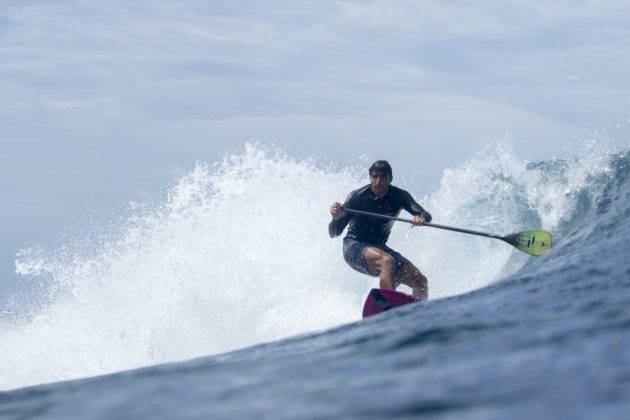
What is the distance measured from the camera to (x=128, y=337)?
44.1 feet

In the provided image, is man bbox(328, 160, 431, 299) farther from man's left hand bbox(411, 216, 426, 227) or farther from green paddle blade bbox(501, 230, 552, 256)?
green paddle blade bbox(501, 230, 552, 256)

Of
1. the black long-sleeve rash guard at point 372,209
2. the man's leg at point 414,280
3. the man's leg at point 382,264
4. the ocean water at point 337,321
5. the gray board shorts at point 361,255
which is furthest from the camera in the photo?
the black long-sleeve rash guard at point 372,209

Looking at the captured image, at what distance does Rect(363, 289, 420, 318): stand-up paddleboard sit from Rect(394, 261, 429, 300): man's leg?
2.13ft

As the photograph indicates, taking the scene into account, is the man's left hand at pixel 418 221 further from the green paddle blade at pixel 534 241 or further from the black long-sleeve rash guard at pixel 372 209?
the green paddle blade at pixel 534 241

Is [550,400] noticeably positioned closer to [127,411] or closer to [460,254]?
[127,411]

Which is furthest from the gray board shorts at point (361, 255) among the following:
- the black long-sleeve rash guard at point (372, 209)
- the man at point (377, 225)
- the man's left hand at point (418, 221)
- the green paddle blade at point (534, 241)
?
the green paddle blade at point (534, 241)

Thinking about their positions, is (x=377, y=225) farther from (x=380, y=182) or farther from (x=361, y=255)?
(x=380, y=182)

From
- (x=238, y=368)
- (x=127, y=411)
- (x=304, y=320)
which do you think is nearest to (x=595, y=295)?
(x=238, y=368)

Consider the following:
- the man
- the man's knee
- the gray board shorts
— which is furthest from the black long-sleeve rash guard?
the man's knee

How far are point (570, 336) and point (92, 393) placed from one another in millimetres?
2166

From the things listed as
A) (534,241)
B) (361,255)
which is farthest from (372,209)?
(534,241)

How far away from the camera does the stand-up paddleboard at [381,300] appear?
7852 millimetres

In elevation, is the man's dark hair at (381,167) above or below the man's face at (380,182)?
above

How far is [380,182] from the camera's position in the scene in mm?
8984
